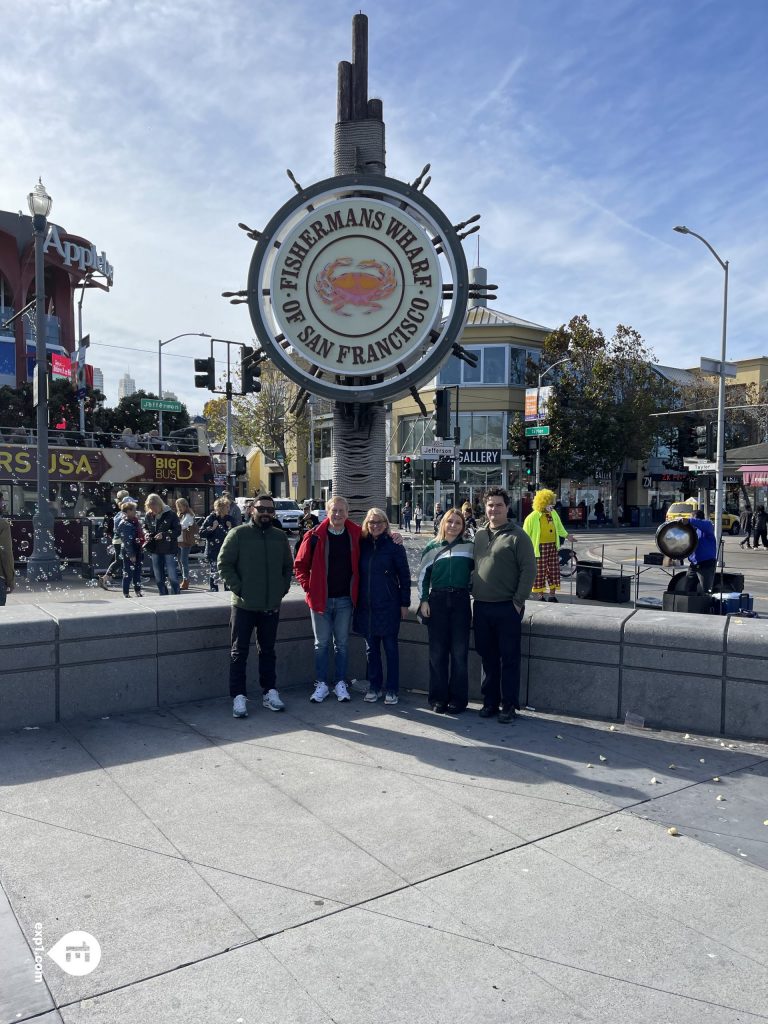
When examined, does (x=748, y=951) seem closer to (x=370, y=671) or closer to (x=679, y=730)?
(x=679, y=730)

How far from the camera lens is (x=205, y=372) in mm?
20500

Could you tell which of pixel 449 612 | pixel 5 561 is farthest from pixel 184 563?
pixel 449 612

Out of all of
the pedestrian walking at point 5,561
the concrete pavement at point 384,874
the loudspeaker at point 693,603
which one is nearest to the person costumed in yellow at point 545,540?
the loudspeaker at point 693,603

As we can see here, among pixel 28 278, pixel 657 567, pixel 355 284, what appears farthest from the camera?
pixel 28 278

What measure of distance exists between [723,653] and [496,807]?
2317 mm

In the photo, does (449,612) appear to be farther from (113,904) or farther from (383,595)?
(113,904)

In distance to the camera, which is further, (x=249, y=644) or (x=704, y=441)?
(x=704, y=441)

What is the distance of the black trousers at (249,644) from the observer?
19.9 ft

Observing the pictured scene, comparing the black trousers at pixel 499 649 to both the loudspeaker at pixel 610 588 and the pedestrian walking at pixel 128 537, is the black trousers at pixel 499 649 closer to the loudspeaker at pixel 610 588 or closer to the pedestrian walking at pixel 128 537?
the loudspeaker at pixel 610 588

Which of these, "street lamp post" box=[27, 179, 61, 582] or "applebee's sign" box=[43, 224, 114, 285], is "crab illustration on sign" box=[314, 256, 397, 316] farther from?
"applebee's sign" box=[43, 224, 114, 285]

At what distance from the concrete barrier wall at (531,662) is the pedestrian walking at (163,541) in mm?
5842

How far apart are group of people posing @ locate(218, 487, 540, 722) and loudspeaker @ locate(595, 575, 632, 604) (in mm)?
6693

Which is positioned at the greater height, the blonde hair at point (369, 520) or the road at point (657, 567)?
the blonde hair at point (369, 520)

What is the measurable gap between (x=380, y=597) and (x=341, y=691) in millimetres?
875
